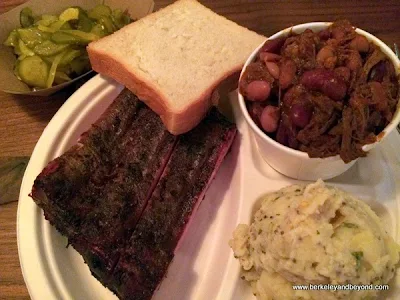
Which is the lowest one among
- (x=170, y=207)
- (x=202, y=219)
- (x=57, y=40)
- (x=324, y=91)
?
(x=202, y=219)

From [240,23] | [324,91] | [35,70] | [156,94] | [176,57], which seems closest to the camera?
[324,91]

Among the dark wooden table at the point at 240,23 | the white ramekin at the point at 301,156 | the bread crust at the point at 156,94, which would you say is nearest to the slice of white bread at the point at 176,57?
the bread crust at the point at 156,94

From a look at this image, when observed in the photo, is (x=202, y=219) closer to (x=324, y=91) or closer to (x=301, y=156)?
(x=301, y=156)

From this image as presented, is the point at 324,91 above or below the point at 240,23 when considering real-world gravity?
above

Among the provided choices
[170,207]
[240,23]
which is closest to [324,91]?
[170,207]

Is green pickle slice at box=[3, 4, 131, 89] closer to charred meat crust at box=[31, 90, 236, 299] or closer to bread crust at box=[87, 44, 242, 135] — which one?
bread crust at box=[87, 44, 242, 135]

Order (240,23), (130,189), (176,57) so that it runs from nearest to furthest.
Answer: (130,189) → (176,57) → (240,23)

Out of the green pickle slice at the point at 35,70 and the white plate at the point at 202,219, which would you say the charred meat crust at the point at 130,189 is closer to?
the white plate at the point at 202,219

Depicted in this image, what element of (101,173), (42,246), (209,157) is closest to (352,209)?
(209,157)
